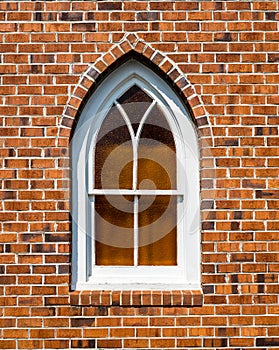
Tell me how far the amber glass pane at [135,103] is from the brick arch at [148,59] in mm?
296

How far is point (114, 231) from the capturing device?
5.06 metres

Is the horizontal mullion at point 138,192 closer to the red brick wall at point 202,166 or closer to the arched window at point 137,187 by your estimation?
the arched window at point 137,187

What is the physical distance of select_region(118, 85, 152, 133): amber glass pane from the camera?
5.11 m

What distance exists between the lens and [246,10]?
16.4 feet

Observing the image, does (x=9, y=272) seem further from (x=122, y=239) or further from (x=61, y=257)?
(x=122, y=239)

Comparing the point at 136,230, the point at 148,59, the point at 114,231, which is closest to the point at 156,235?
the point at 136,230

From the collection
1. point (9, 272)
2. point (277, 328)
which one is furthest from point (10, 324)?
point (277, 328)

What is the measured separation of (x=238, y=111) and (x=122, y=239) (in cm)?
144

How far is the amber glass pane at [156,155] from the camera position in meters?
5.08

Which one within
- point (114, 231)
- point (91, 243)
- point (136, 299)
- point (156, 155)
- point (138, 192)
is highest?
point (156, 155)

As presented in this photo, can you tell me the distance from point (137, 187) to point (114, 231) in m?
0.42

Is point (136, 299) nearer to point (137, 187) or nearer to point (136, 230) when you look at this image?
point (136, 230)

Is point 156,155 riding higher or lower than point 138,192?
→ higher

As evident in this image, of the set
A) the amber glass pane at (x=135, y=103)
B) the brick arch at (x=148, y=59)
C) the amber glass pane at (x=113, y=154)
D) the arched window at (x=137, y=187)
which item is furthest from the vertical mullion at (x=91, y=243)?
the amber glass pane at (x=135, y=103)
